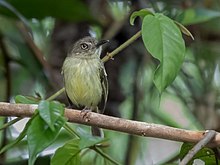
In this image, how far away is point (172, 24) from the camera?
1.59 meters

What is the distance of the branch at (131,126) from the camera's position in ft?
4.69

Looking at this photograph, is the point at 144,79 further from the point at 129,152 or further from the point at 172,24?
the point at 172,24

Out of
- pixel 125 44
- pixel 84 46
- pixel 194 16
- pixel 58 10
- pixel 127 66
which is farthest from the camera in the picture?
pixel 127 66

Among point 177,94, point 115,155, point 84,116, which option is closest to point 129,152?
point 115,155

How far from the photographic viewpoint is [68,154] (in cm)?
156

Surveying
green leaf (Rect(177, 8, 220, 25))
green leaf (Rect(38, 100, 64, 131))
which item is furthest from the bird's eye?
green leaf (Rect(38, 100, 64, 131))

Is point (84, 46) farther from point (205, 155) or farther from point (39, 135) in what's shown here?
point (39, 135)

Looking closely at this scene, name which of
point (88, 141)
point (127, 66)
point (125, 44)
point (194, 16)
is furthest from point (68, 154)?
point (127, 66)

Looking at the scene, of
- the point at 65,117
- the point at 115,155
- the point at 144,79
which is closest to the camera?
the point at 65,117

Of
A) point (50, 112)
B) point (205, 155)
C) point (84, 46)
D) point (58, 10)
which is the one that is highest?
point (58, 10)

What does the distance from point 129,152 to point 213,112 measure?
452 millimetres

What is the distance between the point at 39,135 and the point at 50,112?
5cm

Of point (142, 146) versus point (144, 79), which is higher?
point (144, 79)

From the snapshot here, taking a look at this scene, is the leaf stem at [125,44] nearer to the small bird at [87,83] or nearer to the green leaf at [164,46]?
the green leaf at [164,46]
